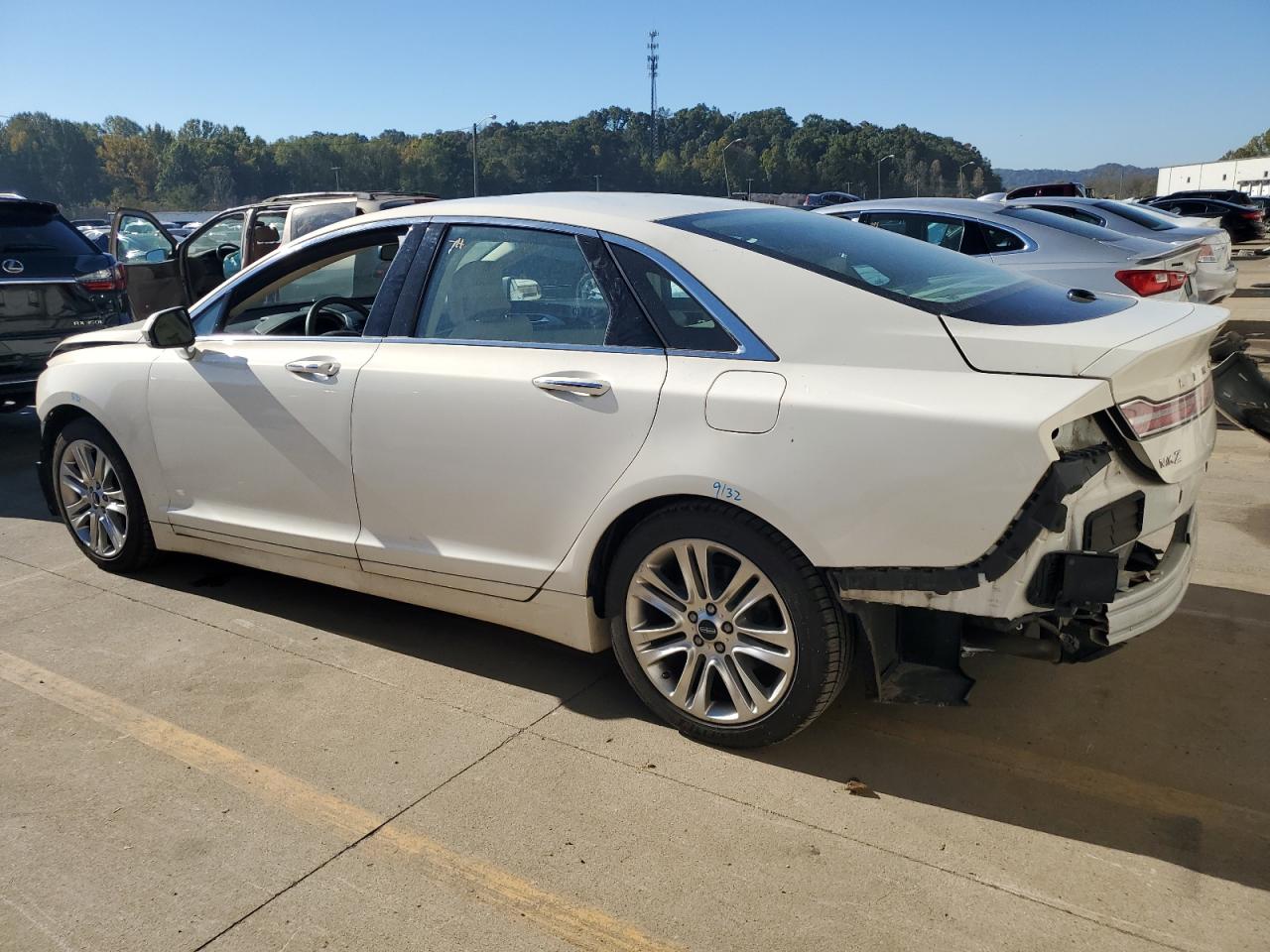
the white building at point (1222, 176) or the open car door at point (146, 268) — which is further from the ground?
the white building at point (1222, 176)

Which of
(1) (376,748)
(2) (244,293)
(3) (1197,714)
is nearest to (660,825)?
(1) (376,748)

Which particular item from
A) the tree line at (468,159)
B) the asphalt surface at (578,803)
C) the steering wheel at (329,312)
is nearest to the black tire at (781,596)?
the asphalt surface at (578,803)

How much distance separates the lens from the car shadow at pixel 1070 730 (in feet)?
9.45

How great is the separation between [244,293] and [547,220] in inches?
64.2

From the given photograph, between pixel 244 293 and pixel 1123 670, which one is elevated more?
pixel 244 293

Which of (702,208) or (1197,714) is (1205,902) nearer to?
(1197,714)

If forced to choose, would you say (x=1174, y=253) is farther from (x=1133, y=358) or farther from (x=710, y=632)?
(x=710, y=632)

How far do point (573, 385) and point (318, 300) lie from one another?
1.92 m

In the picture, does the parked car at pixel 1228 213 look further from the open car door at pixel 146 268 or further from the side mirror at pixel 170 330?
the side mirror at pixel 170 330

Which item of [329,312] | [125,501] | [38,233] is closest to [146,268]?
[38,233]

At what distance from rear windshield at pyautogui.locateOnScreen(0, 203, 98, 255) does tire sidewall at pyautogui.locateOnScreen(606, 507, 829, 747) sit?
6.57 meters

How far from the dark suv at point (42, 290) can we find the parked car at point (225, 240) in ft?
2.13

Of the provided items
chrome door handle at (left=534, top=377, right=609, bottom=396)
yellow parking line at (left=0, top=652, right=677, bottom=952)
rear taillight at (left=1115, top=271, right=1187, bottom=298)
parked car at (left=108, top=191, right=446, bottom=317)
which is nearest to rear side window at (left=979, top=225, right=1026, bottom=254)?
rear taillight at (left=1115, top=271, right=1187, bottom=298)

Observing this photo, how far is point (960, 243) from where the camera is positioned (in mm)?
8438
